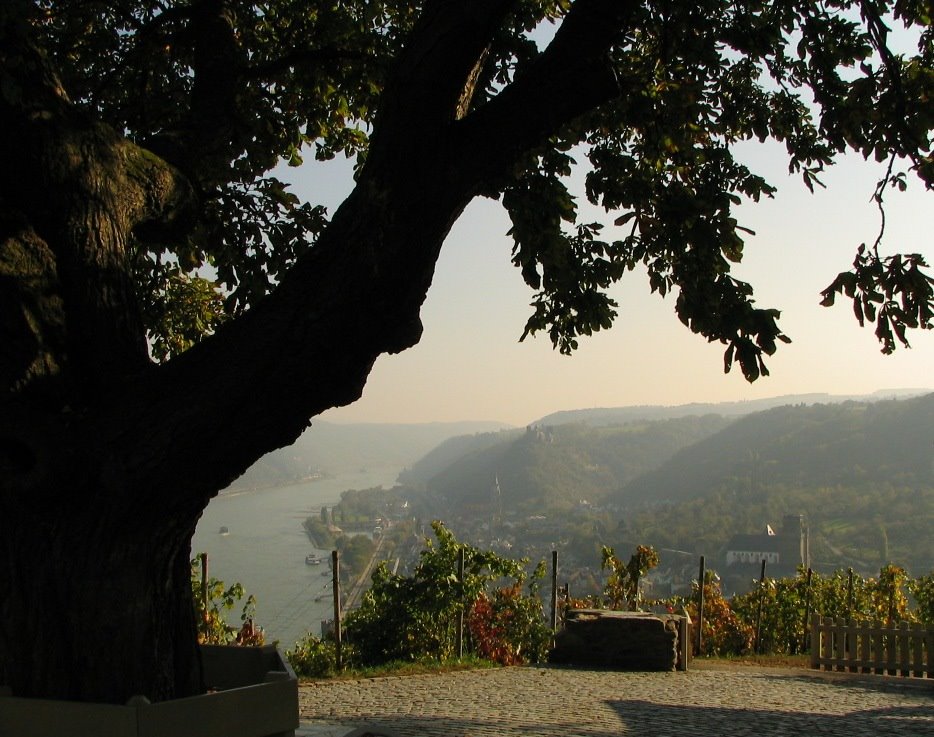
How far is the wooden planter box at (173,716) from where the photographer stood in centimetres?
378

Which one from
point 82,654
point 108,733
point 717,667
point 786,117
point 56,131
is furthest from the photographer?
point 717,667

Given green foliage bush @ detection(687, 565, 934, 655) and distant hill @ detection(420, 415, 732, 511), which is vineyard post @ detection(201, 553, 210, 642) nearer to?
green foliage bush @ detection(687, 565, 934, 655)

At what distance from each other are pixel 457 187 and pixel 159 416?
162 cm

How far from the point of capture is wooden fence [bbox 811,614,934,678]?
13172 millimetres

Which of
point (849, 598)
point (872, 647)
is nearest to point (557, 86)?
point (872, 647)

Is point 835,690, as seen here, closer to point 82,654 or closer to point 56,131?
point 82,654

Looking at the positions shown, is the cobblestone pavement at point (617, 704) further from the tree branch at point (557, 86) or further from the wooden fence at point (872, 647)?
the tree branch at point (557, 86)

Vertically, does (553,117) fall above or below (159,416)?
above

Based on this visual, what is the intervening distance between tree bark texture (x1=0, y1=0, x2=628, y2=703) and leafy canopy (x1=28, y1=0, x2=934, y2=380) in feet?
1.57

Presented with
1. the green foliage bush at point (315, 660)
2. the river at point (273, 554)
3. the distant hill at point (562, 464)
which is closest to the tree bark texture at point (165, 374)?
the green foliage bush at point (315, 660)

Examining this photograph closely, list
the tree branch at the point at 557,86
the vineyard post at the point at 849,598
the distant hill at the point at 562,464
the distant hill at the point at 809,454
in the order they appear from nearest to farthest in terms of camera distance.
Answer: the tree branch at the point at 557,86
the vineyard post at the point at 849,598
the distant hill at the point at 809,454
the distant hill at the point at 562,464

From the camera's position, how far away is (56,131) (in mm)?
4332

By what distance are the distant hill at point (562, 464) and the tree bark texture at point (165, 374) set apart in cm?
8305

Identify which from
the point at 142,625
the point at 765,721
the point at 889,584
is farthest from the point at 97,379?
the point at 889,584
